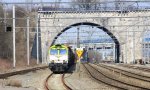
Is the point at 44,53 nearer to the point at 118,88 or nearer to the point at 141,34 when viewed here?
the point at 141,34

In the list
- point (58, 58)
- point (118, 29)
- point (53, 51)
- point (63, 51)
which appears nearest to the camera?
point (58, 58)

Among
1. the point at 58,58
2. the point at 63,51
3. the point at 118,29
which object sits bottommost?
the point at 58,58

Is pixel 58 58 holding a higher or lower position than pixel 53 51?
lower

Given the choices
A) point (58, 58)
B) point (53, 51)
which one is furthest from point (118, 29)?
point (58, 58)

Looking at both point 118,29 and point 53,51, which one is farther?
point 118,29

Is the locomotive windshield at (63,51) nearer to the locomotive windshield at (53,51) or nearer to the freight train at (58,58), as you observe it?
the freight train at (58,58)

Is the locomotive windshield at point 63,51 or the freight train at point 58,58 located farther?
the locomotive windshield at point 63,51

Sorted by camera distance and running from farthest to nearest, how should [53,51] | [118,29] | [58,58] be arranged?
[118,29]
[53,51]
[58,58]

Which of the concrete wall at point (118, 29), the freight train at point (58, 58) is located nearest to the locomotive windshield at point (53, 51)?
the freight train at point (58, 58)

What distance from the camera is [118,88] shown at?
1003 inches

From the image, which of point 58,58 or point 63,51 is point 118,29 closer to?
point 63,51

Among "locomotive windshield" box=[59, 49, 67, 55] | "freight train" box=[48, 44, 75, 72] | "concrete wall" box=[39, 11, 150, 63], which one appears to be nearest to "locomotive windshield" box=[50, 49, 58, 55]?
"freight train" box=[48, 44, 75, 72]

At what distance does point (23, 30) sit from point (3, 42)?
8.89 metres

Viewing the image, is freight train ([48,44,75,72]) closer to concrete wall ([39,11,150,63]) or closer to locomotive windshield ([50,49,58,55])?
locomotive windshield ([50,49,58,55])
